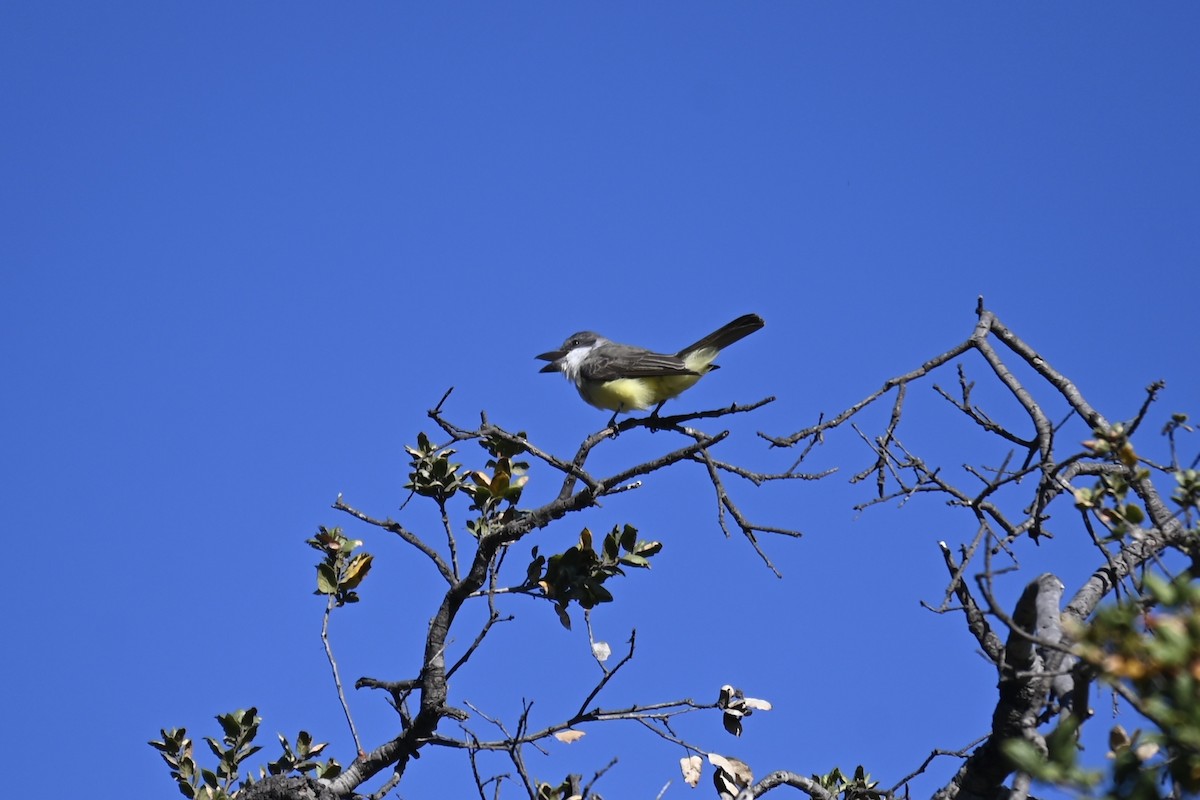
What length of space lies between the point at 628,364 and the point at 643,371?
23 cm

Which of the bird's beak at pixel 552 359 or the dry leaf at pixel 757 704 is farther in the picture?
the bird's beak at pixel 552 359

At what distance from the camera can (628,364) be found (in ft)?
28.0

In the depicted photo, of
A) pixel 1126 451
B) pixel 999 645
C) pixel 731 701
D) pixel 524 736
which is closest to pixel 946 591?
pixel 999 645

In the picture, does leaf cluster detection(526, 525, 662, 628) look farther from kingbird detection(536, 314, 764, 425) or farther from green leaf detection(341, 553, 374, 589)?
kingbird detection(536, 314, 764, 425)

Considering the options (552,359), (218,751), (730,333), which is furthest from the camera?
(552,359)

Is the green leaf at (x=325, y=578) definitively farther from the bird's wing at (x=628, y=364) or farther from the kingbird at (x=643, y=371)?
the bird's wing at (x=628, y=364)

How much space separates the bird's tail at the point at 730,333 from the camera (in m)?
7.97

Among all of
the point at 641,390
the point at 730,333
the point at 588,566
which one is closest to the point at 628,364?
the point at 641,390

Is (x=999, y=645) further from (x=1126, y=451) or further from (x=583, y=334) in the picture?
(x=583, y=334)

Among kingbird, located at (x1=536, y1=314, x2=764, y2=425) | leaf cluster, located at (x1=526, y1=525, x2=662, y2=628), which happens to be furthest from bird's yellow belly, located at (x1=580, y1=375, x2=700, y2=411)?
leaf cluster, located at (x1=526, y1=525, x2=662, y2=628)

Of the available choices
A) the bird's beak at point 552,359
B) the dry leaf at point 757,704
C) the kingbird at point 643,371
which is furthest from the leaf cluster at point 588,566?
the bird's beak at point 552,359

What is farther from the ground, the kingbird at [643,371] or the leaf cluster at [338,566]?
the kingbird at [643,371]

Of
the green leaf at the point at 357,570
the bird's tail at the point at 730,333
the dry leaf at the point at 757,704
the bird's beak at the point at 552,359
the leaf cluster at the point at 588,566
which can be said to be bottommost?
the dry leaf at the point at 757,704

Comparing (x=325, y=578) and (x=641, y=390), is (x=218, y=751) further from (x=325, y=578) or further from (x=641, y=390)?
(x=641, y=390)
